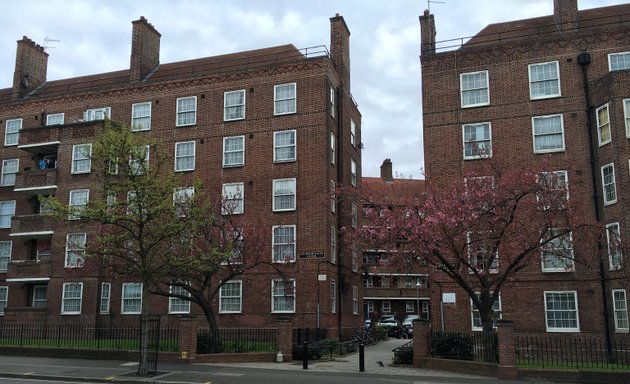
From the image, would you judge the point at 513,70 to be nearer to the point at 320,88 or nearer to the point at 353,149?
the point at 320,88

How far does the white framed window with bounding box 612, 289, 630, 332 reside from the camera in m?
23.5

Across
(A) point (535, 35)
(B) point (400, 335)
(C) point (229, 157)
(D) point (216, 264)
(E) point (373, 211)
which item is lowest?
(B) point (400, 335)

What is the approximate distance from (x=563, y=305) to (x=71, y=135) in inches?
1081

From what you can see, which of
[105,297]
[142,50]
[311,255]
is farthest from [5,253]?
→ [311,255]

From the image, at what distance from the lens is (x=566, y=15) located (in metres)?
Result: 28.8

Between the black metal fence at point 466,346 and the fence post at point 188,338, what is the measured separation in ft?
27.0

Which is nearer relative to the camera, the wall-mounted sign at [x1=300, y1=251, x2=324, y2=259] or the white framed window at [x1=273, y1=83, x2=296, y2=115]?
the wall-mounted sign at [x1=300, y1=251, x2=324, y2=259]

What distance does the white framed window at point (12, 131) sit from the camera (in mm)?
37062

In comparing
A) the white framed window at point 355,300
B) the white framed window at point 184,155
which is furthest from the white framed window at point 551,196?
the white framed window at point 184,155

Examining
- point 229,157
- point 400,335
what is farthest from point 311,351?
point 400,335

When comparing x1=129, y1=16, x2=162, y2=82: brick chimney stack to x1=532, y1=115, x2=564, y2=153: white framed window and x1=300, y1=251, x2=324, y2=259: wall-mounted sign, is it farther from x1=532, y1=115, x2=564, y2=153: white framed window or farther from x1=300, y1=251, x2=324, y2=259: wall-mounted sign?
x1=532, y1=115, x2=564, y2=153: white framed window

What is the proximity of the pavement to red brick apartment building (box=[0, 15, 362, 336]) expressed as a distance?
266 inches

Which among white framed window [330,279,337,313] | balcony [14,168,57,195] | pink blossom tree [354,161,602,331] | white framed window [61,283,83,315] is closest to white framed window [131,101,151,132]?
balcony [14,168,57,195]

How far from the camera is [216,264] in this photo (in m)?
20.7
